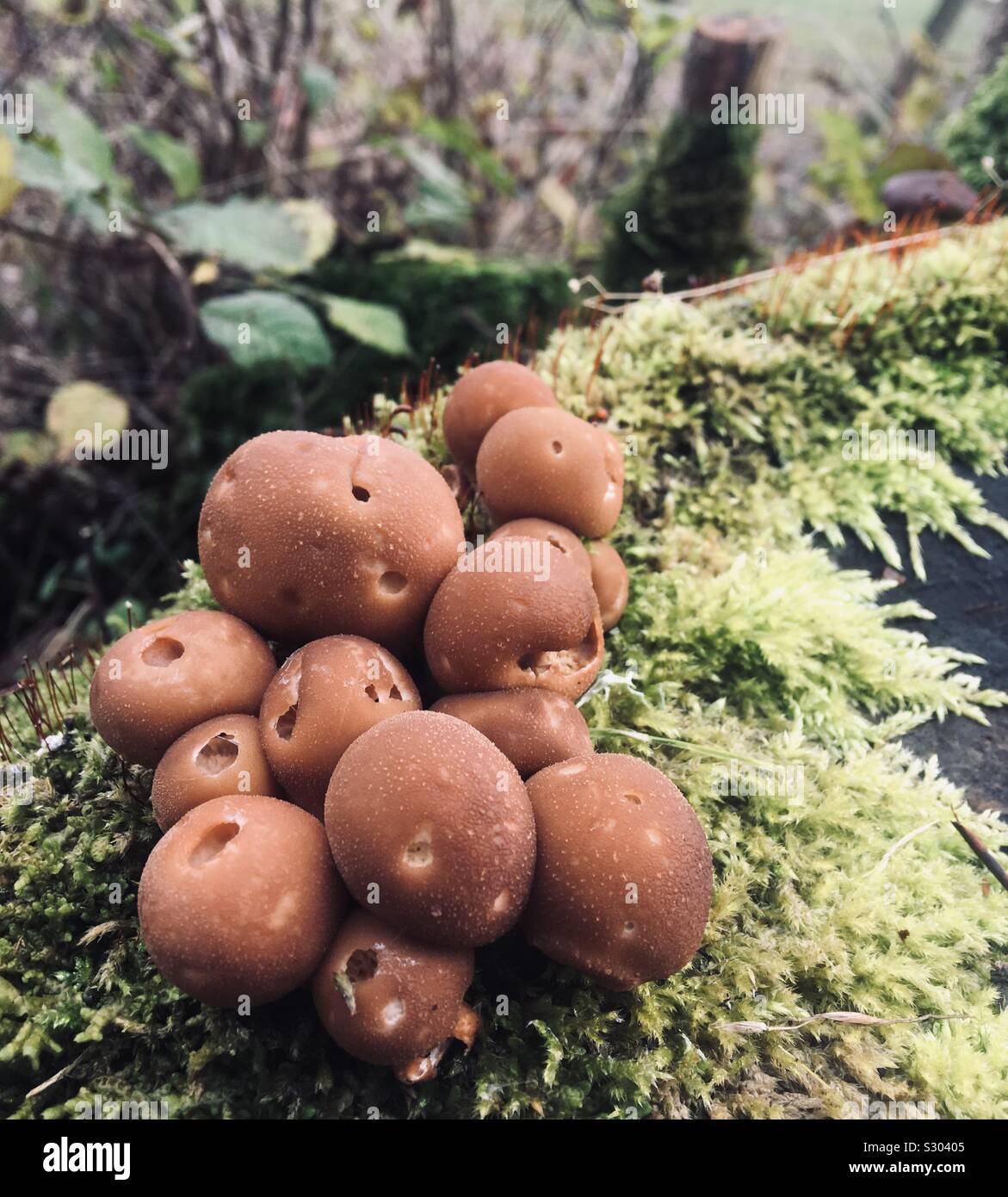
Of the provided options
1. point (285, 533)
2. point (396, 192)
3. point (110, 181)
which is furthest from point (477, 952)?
point (396, 192)

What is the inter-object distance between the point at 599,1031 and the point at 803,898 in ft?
2.23

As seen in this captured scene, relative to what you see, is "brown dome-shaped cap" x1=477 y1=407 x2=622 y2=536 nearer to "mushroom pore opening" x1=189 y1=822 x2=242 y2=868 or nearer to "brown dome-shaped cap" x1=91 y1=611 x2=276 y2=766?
"brown dome-shaped cap" x1=91 y1=611 x2=276 y2=766

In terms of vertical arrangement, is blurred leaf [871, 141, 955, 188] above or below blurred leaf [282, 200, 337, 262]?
above

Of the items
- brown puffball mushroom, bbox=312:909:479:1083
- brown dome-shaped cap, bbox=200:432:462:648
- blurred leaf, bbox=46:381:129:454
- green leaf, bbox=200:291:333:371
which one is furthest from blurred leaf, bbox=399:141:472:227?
brown puffball mushroom, bbox=312:909:479:1083

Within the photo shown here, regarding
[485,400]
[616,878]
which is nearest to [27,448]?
[485,400]

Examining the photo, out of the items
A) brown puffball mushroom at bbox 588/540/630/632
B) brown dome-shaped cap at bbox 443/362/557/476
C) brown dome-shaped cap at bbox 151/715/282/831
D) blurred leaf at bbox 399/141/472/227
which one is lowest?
brown dome-shaped cap at bbox 151/715/282/831

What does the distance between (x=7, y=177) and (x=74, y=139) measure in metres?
0.58

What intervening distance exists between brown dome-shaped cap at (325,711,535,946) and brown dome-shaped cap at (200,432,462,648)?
1.41ft

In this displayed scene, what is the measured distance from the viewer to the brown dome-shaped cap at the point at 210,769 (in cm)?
180

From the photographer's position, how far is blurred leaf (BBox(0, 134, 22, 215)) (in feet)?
11.0

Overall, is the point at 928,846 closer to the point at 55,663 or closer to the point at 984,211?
the point at 55,663

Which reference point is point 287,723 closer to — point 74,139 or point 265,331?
point 265,331

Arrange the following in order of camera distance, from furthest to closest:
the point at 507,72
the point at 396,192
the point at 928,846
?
the point at 507,72
the point at 396,192
the point at 928,846

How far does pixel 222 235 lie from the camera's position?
13.0 feet
